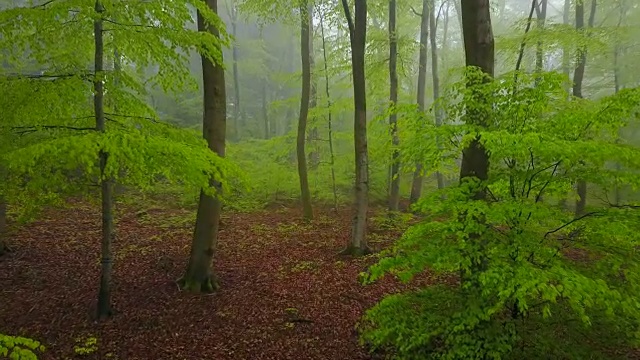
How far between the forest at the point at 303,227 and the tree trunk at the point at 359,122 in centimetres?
5

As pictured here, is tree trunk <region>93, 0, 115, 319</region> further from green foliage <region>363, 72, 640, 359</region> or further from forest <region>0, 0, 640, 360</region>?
green foliage <region>363, 72, 640, 359</region>

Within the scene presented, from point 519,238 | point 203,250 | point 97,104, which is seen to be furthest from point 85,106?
point 519,238

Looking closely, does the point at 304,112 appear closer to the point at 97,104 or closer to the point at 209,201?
the point at 209,201

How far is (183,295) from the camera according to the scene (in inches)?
289

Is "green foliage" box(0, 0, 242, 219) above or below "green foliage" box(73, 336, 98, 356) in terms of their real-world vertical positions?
above

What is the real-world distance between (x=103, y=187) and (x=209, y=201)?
6.59ft

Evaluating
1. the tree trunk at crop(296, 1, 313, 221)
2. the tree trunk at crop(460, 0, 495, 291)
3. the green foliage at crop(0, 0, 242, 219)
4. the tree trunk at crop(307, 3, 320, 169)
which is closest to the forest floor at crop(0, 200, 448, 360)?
the tree trunk at crop(296, 1, 313, 221)

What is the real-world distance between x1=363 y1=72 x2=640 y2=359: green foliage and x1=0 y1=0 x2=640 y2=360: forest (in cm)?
2

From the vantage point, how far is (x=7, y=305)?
682 centimetres

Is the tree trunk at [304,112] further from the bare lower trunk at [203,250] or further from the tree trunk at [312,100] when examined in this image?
the bare lower trunk at [203,250]

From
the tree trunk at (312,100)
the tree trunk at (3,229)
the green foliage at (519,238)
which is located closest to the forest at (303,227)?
the green foliage at (519,238)

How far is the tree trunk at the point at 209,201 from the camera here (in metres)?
7.34

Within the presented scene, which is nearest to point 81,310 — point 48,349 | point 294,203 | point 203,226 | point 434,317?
point 48,349

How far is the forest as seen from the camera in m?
3.52
